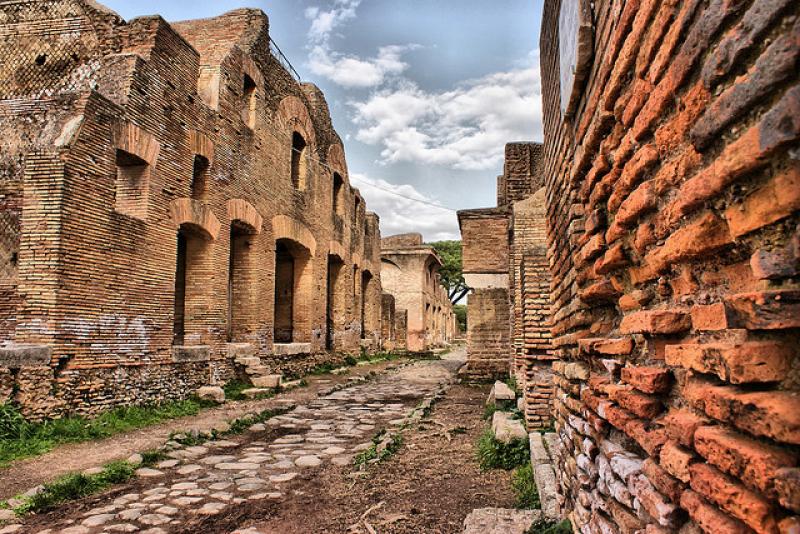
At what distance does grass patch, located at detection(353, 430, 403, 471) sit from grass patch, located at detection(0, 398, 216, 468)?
3.42 metres

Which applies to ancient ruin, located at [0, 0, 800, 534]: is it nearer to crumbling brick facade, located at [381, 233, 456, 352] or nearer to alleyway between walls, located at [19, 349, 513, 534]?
alleyway between walls, located at [19, 349, 513, 534]

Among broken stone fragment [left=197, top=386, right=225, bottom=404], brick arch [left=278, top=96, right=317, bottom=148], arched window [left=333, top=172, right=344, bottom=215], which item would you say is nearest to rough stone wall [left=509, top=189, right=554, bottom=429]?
broken stone fragment [left=197, top=386, right=225, bottom=404]

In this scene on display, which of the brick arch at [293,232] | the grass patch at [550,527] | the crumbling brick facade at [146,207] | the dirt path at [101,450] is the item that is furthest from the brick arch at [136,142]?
the grass patch at [550,527]

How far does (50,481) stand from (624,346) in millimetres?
5186

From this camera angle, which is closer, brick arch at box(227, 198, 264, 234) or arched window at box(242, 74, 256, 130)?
brick arch at box(227, 198, 264, 234)

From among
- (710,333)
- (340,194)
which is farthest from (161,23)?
(710,333)

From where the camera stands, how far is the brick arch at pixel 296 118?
48.7 feet

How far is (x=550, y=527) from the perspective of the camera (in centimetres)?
325

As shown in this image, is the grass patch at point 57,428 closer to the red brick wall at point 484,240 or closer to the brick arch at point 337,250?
the red brick wall at point 484,240

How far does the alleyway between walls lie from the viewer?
4.09 meters

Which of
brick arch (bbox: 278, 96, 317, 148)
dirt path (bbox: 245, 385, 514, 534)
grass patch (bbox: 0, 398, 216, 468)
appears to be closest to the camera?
dirt path (bbox: 245, 385, 514, 534)

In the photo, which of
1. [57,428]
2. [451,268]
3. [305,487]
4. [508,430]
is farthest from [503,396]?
[451,268]

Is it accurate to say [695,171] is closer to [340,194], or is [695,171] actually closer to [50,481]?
[50,481]

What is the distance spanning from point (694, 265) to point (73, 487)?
525 centimetres
